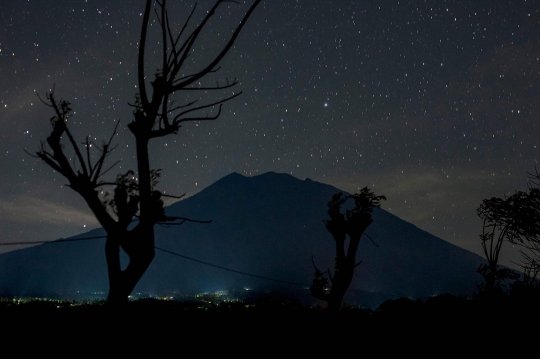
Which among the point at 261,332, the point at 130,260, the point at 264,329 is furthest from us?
the point at 264,329

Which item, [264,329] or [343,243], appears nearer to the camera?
[264,329]

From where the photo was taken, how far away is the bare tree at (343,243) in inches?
699

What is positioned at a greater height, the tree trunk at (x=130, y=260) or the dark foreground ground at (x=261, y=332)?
the tree trunk at (x=130, y=260)

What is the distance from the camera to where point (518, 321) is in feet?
34.0

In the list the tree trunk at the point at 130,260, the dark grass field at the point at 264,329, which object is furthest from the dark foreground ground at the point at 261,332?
the tree trunk at the point at 130,260

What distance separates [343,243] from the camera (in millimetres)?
17797

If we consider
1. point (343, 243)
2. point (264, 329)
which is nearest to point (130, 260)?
point (264, 329)

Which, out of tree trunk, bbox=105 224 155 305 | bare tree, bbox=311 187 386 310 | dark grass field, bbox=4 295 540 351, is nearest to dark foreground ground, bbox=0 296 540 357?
dark grass field, bbox=4 295 540 351

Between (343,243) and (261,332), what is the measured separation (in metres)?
9.87

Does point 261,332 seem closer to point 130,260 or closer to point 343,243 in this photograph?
point 130,260

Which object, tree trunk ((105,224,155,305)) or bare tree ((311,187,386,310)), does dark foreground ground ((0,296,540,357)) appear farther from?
bare tree ((311,187,386,310))

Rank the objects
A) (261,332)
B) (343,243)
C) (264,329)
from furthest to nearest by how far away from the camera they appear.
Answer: (343,243), (264,329), (261,332)

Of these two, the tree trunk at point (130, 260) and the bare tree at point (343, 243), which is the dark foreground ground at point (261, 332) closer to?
the tree trunk at point (130, 260)

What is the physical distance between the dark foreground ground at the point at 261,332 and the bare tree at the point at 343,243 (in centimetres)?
641
